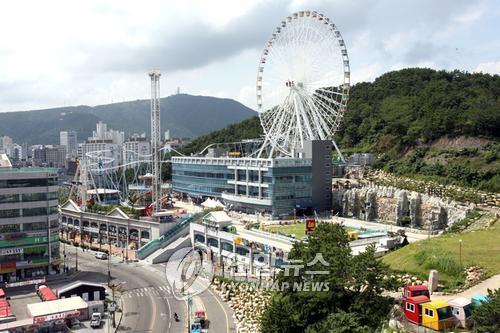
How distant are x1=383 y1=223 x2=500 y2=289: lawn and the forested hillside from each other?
20.4 meters

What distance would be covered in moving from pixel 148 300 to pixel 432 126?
5220 cm

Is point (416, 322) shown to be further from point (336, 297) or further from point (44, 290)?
point (44, 290)

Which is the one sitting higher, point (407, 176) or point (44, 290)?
point (407, 176)

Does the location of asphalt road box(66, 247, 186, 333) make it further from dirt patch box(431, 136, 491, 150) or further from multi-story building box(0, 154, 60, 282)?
dirt patch box(431, 136, 491, 150)

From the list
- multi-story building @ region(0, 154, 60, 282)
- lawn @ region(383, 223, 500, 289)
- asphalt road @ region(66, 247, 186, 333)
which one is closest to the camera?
lawn @ region(383, 223, 500, 289)

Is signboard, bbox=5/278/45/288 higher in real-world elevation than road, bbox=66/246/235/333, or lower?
higher

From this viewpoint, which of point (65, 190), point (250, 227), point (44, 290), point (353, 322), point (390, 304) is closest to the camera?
point (353, 322)

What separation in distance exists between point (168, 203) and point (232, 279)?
139ft

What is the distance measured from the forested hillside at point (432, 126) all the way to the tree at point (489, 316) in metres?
35.5

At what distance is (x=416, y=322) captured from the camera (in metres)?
25.4

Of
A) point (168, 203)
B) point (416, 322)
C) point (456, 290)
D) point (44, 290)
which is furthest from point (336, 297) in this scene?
point (168, 203)

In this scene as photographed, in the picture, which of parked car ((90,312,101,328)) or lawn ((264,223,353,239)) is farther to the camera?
lawn ((264,223,353,239))

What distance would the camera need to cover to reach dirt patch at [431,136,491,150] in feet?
222

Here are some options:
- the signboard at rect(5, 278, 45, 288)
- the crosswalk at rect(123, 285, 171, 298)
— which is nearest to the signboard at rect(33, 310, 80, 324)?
the crosswalk at rect(123, 285, 171, 298)
